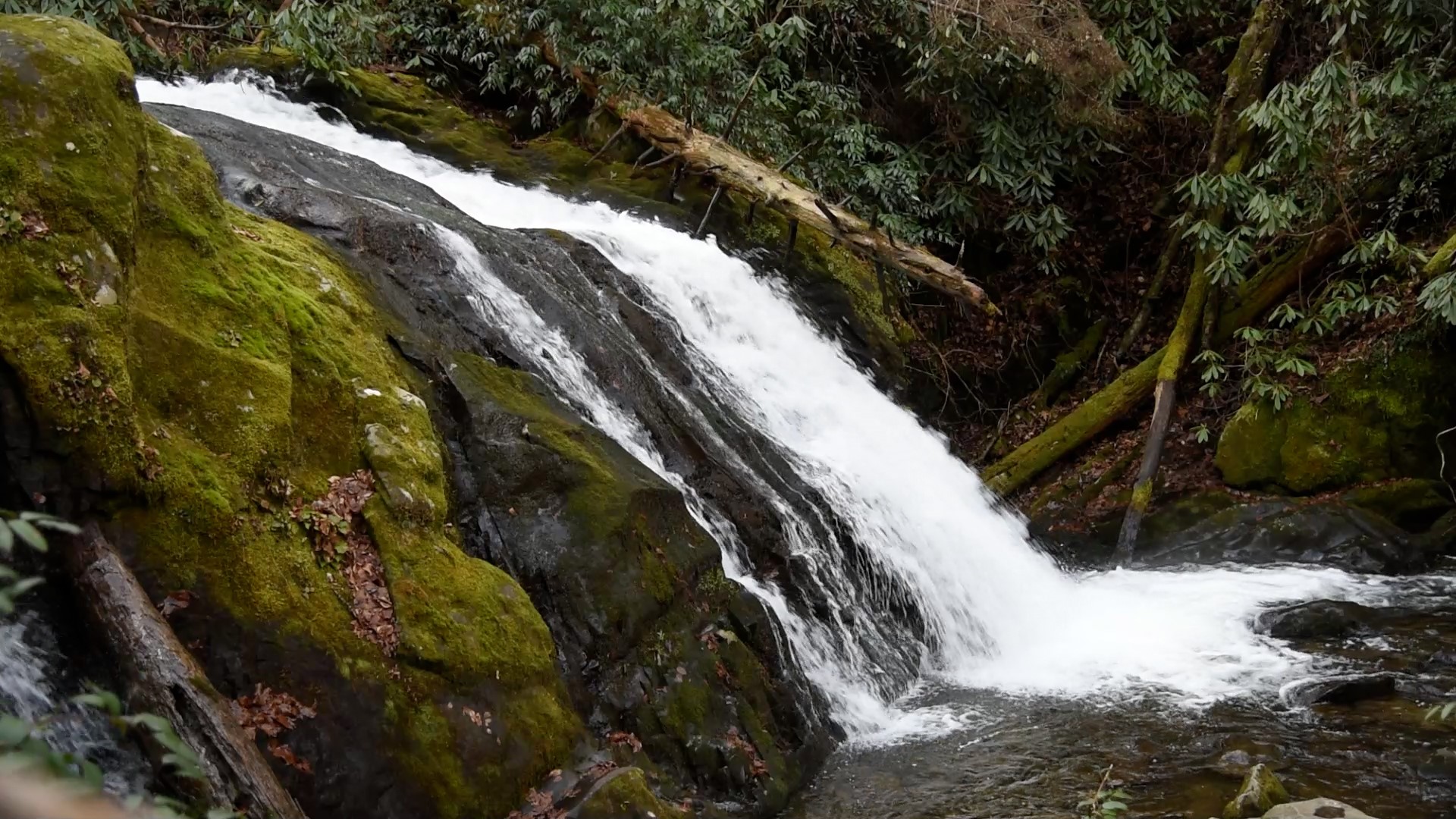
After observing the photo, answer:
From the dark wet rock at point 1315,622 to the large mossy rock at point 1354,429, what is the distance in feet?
7.70

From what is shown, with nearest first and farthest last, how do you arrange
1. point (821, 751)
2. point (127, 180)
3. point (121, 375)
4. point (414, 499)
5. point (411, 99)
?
point (121, 375), point (127, 180), point (414, 499), point (821, 751), point (411, 99)

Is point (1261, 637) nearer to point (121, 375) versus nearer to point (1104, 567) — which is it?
point (1104, 567)

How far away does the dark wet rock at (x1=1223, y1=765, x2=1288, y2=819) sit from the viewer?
16.0ft

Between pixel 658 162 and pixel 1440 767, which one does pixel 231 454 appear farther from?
pixel 658 162

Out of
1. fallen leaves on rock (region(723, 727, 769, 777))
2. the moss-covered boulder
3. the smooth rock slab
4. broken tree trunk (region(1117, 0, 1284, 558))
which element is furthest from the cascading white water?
the smooth rock slab

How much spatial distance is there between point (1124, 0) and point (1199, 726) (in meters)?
9.83

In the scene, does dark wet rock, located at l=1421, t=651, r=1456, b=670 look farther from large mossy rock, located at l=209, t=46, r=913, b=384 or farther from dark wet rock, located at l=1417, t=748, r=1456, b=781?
large mossy rock, located at l=209, t=46, r=913, b=384

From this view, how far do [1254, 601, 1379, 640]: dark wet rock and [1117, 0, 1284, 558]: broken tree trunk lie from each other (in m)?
2.35

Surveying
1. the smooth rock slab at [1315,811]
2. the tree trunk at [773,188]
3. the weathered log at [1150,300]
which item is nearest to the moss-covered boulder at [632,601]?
the smooth rock slab at [1315,811]

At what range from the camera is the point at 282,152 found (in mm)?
8969

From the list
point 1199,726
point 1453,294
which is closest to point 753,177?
point 1453,294

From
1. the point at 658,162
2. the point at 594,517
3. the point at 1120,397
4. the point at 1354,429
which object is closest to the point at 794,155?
the point at 658,162

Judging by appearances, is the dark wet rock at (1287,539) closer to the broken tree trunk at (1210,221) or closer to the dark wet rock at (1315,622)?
the broken tree trunk at (1210,221)

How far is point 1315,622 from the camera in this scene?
7766mm
